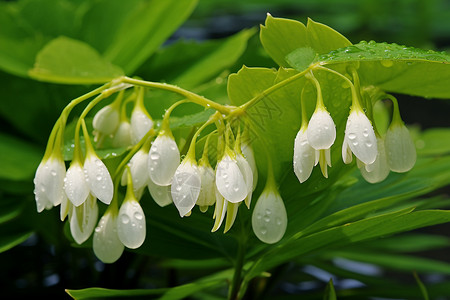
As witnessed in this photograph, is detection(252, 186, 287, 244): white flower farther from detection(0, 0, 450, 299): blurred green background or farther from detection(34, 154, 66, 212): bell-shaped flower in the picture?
detection(0, 0, 450, 299): blurred green background

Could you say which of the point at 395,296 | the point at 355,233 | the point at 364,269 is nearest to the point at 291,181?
the point at 355,233

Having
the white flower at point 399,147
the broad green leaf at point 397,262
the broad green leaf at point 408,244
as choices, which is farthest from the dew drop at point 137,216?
the broad green leaf at point 408,244

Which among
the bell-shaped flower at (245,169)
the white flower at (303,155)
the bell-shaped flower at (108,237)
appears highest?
the white flower at (303,155)

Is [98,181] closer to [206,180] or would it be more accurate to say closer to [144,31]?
[206,180]

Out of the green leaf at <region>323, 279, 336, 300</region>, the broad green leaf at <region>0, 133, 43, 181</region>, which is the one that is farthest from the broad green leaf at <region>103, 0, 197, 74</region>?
the green leaf at <region>323, 279, 336, 300</region>

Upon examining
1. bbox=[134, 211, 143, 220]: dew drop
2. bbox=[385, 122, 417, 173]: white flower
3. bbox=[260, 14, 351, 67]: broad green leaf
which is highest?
bbox=[260, 14, 351, 67]: broad green leaf

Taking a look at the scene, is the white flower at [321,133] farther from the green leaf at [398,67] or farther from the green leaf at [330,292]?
the green leaf at [330,292]

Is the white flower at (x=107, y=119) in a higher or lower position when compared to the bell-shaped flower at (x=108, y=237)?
higher
